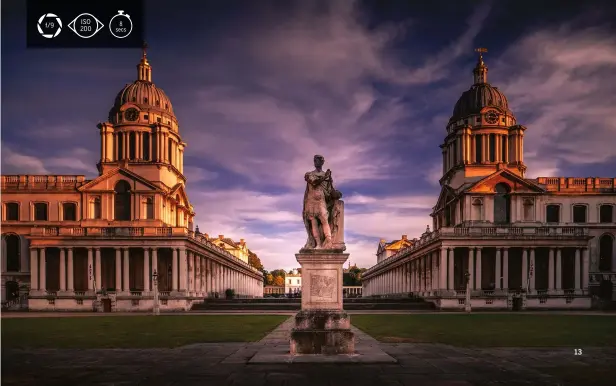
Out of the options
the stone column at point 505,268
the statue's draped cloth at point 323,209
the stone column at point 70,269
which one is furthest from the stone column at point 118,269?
the statue's draped cloth at point 323,209

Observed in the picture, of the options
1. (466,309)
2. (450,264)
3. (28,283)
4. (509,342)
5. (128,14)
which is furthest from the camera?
(28,283)

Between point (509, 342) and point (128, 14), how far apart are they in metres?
17.6

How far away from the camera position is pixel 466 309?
2191 inches

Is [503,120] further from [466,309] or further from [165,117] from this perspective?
[165,117]

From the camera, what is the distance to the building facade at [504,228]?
6425 centimetres

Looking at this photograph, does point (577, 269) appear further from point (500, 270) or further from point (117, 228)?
point (117, 228)

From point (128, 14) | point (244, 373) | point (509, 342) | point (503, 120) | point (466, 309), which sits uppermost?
point (503, 120)

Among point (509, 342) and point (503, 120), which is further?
point (503, 120)

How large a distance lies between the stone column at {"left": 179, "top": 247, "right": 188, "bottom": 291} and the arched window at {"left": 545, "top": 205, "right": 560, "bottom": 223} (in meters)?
47.3

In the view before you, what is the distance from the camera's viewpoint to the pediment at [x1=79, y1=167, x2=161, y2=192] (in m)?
70.4

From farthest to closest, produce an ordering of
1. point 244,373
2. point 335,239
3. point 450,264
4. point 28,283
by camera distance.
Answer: point 28,283, point 450,264, point 335,239, point 244,373

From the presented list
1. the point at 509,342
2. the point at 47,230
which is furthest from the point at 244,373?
the point at 47,230

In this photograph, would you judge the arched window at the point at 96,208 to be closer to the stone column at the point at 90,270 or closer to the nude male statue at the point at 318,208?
the stone column at the point at 90,270

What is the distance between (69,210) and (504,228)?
2174 inches
